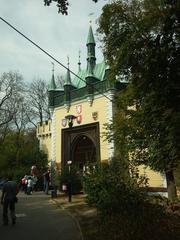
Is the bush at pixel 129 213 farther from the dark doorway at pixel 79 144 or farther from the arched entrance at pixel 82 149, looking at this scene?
the arched entrance at pixel 82 149

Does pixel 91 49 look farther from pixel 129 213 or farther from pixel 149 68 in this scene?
pixel 129 213

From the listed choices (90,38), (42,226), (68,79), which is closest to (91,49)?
(90,38)

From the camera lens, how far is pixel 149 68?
15.8 m

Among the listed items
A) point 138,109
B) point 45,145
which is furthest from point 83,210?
point 45,145

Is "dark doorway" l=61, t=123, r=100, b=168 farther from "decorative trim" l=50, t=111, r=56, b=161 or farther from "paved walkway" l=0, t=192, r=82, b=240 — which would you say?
"paved walkway" l=0, t=192, r=82, b=240

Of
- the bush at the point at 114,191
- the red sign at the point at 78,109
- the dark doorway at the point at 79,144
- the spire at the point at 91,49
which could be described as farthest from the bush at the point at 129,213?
the spire at the point at 91,49

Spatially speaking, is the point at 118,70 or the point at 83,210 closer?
the point at 83,210

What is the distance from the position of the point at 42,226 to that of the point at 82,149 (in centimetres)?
2506

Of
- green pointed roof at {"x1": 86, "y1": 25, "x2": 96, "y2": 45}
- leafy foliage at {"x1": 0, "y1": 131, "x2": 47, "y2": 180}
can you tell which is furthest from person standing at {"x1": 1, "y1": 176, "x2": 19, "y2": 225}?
green pointed roof at {"x1": 86, "y1": 25, "x2": 96, "y2": 45}

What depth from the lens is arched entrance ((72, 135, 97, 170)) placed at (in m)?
38.1

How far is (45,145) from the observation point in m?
44.9

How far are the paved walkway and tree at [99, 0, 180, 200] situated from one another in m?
4.82

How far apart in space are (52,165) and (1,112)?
34.2 ft

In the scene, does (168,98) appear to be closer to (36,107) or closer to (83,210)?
(83,210)
